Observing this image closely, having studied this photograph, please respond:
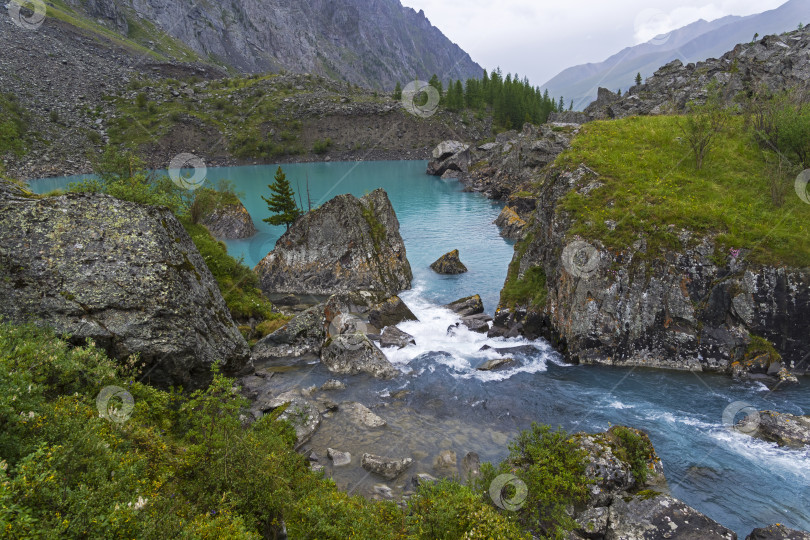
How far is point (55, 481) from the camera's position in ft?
22.7

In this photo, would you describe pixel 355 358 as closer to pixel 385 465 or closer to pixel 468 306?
pixel 385 465

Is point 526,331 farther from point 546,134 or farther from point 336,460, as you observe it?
point 546,134

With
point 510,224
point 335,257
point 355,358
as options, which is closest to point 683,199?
point 355,358

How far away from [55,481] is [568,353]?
85.5 feet

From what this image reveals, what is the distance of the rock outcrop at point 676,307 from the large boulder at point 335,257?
18797mm

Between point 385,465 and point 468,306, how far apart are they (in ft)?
68.5

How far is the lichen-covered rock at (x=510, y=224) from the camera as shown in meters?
63.1

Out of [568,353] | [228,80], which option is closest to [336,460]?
[568,353]

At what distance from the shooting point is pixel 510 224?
2569 inches

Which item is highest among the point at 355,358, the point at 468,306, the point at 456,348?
the point at 355,358

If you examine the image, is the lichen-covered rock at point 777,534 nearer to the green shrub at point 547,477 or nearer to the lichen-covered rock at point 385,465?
the green shrub at point 547,477

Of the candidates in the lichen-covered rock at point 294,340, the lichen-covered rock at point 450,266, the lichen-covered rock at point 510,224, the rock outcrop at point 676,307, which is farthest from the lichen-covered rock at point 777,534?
the lichen-covered rock at point 510,224

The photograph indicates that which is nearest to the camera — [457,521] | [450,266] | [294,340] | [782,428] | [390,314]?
[457,521]

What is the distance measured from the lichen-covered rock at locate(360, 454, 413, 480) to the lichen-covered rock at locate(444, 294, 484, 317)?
63.1ft
